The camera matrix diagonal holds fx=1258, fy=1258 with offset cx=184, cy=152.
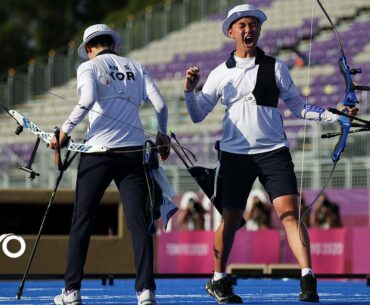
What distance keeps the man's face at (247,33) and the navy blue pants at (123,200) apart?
50.4 inches

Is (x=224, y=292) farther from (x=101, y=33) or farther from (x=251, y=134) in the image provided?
(x=101, y=33)

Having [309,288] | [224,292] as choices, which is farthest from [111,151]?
[309,288]

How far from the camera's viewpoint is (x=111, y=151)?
27.2 feet

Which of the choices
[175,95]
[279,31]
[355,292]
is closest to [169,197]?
[355,292]

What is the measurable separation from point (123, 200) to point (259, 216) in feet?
34.1

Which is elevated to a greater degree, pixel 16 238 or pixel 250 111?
pixel 250 111

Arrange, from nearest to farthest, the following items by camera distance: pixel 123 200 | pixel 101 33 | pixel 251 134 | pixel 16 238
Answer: pixel 123 200 < pixel 101 33 < pixel 251 134 < pixel 16 238

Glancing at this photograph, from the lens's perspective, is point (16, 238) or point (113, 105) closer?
point (113, 105)

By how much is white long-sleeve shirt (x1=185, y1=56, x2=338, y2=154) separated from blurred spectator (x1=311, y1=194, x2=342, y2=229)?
355 inches

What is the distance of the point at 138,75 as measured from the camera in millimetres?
8484

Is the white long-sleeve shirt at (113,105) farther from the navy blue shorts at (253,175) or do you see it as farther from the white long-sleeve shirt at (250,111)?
the navy blue shorts at (253,175)

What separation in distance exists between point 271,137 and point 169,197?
0.94 m

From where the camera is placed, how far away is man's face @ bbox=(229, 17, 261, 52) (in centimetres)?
904

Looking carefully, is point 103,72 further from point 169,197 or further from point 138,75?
point 169,197
